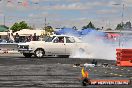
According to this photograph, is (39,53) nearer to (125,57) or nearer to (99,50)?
(99,50)

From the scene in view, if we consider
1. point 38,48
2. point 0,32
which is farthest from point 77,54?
point 0,32

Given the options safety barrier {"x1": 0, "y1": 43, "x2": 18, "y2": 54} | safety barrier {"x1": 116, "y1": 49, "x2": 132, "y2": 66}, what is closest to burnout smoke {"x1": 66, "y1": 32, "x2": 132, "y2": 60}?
safety barrier {"x1": 0, "y1": 43, "x2": 18, "y2": 54}

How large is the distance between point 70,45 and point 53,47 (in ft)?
3.97

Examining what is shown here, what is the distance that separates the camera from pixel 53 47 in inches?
1257

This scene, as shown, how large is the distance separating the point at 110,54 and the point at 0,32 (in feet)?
230

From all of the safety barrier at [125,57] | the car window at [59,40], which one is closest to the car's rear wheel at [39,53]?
the car window at [59,40]

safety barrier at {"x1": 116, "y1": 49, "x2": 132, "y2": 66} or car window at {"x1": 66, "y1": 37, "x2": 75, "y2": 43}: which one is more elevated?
car window at {"x1": 66, "y1": 37, "x2": 75, "y2": 43}

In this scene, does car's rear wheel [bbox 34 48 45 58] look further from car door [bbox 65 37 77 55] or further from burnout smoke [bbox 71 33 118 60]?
burnout smoke [bbox 71 33 118 60]

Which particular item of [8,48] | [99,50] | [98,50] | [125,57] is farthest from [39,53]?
[125,57]

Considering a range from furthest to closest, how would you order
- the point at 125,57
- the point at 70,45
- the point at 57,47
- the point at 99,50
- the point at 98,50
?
the point at 99,50 → the point at 98,50 → the point at 70,45 → the point at 57,47 → the point at 125,57

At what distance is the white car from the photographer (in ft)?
105

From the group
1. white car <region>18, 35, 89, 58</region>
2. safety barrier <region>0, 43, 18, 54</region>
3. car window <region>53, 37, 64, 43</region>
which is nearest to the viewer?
white car <region>18, 35, 89, 58</region>

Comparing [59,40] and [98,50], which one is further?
[98,50]

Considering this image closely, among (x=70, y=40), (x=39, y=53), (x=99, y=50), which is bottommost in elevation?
(x=39, y=53)
